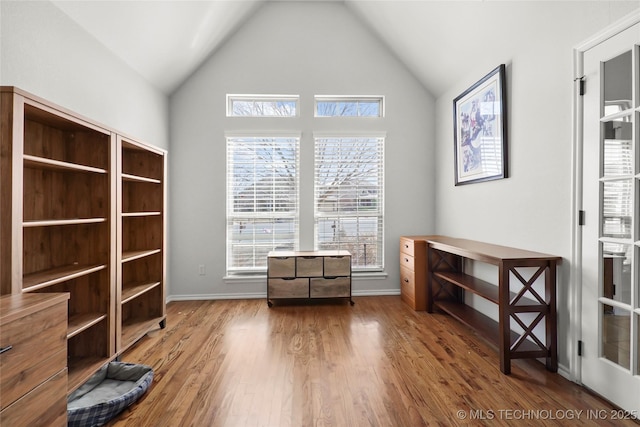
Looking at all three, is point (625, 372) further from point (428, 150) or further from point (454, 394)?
point (428, 150)

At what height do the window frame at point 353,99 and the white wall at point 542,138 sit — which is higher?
the window frame at point 353,99

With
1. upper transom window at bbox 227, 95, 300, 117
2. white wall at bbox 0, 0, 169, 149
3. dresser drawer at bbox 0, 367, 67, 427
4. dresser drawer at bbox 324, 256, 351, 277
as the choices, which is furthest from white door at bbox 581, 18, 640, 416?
white wall at bbox 0, 0, 169, 149

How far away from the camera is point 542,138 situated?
2.32 m

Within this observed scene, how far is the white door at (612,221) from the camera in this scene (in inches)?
66.4

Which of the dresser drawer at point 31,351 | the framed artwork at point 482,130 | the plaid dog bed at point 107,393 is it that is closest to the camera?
the dresser drawer at point 31,351

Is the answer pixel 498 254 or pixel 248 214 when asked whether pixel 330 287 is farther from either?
pixel 498 254

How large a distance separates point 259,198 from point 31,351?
2.91 m

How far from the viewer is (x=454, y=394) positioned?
1.90 meters

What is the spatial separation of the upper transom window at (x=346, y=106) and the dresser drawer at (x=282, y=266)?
6.37 ft

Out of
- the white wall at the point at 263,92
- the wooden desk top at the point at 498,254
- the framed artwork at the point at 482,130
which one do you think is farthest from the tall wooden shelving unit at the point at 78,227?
the framed artwork at the point at 482,130

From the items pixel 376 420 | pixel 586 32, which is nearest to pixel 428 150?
pixel 586 32

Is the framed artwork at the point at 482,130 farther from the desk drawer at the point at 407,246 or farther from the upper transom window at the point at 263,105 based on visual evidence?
the upper transom window at the point at 263,105

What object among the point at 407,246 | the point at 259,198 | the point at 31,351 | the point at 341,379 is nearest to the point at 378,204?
the point at 407,246

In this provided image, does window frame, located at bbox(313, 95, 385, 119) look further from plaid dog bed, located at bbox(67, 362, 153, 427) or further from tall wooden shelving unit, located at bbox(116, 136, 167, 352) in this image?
plaid dog bed, located at bbox(67, 362, 153, 427)
